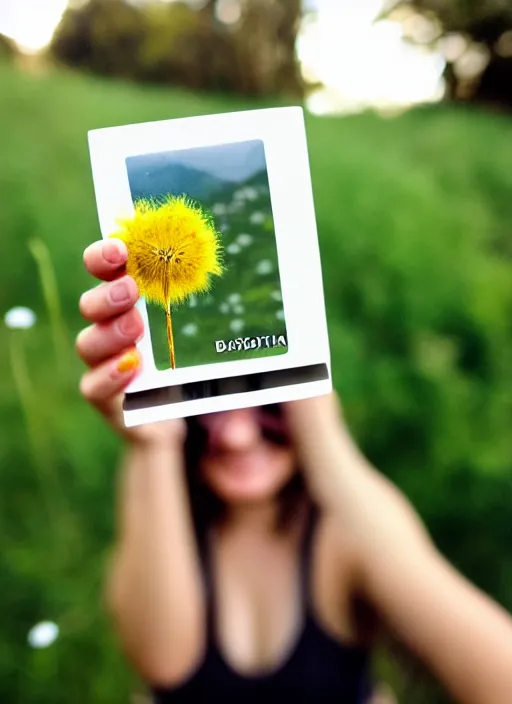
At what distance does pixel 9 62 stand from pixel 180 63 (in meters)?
0.21

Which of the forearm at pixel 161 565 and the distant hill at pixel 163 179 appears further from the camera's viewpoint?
the forearm at pixel 161 565

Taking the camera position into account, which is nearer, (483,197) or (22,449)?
(22,449)

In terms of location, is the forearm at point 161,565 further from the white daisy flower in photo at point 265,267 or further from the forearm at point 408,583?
the white daisy flower in photo at point 265,267

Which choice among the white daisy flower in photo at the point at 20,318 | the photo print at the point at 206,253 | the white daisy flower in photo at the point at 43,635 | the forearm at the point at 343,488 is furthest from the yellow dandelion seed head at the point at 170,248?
the white daisy flower in photo at the point at 43,635

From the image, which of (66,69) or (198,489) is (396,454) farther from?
(66,69)

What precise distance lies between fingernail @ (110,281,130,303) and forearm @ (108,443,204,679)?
9.2 inches

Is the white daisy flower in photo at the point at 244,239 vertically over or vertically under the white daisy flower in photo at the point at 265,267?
over

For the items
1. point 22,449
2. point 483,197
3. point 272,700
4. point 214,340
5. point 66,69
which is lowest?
point 272,700

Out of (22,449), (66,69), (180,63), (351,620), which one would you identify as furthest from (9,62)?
(351,620)

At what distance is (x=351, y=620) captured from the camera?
24.2 inches

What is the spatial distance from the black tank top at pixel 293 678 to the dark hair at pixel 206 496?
6 centimetres

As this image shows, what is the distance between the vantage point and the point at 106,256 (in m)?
0.38

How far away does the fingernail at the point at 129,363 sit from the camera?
0.41 m

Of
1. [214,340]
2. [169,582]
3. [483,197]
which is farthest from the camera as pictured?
[483,197]
